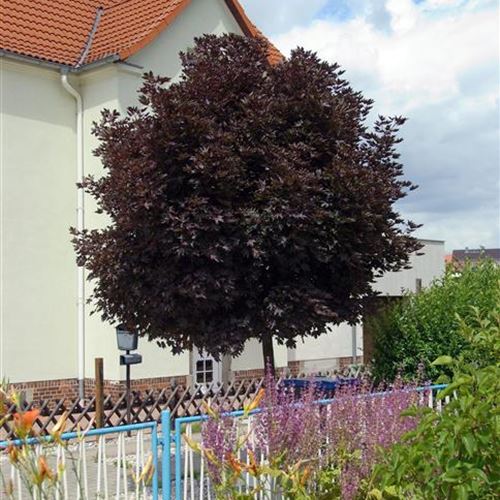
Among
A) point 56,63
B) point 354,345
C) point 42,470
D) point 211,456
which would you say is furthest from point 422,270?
point 42,470

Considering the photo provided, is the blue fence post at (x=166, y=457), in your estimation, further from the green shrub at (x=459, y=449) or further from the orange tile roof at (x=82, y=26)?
the orange tile roof at (x=82, y=26)

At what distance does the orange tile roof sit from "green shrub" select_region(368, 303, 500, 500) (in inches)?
491

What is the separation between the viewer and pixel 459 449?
3.52 metres

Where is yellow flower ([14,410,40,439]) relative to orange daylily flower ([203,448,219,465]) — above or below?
above

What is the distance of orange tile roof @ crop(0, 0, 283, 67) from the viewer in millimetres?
15133

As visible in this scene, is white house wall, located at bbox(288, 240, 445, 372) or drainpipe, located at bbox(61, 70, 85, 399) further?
white house wall, located at bbox(288, 240, 445, 372)

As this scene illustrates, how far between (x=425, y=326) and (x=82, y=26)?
11571 mm

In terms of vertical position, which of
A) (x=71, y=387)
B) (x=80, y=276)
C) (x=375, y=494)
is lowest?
(x=71, y=387)

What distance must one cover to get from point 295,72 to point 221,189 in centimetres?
166

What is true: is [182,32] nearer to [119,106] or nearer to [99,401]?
[119,106]

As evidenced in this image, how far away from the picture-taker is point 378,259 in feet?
27.2

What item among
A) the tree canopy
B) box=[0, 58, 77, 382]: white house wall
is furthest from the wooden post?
box=[0, 58, 77, 382]: white house wall

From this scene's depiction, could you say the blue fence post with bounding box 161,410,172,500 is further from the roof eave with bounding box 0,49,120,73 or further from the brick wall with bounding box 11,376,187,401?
the roof eave with bounding box 0,49,120,73

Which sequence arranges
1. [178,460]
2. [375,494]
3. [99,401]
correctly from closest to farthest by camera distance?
[375,494] → [178,460] → [99,401]
